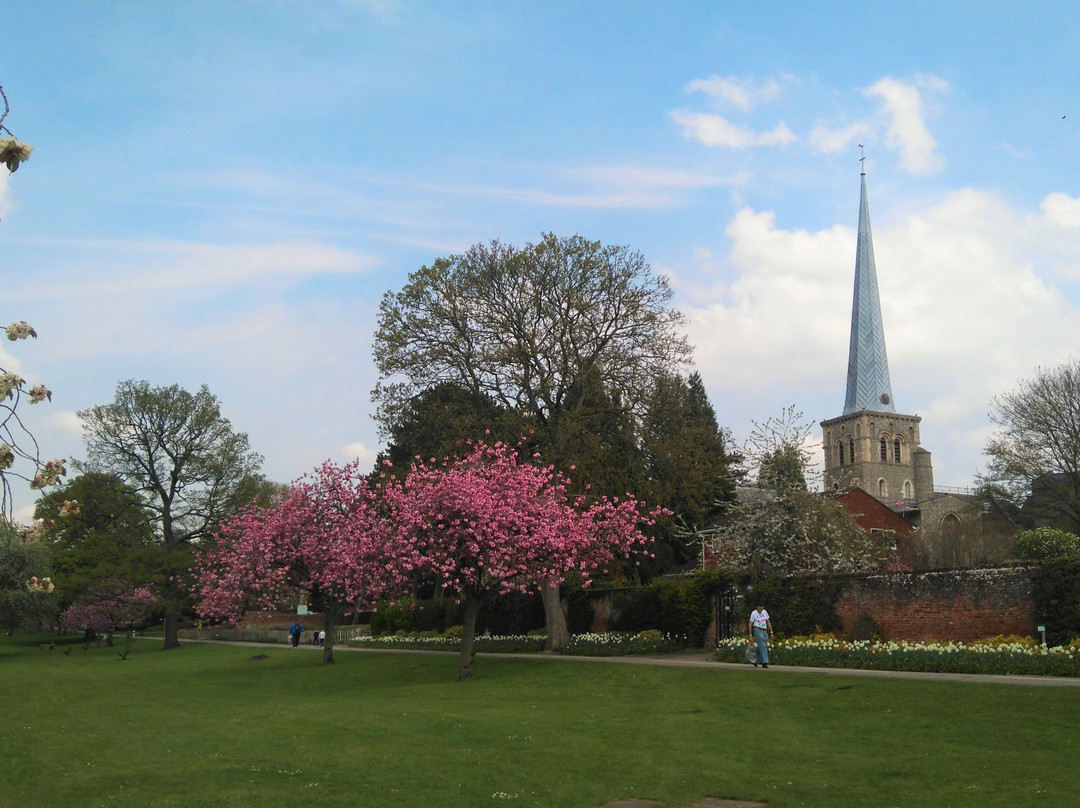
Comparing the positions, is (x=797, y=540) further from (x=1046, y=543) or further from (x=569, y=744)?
(x=569, y=744)

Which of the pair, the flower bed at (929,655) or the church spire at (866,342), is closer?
the flower bed at (929,655)

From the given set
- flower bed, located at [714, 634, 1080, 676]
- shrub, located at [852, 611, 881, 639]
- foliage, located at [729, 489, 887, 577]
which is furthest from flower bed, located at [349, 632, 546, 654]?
shrub, located at [852, 611, 881, 639]

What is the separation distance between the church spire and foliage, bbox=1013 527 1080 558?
67.7 meters

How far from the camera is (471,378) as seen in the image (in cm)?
3541

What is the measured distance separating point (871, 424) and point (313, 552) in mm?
94347

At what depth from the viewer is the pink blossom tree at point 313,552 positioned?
97.3 feet

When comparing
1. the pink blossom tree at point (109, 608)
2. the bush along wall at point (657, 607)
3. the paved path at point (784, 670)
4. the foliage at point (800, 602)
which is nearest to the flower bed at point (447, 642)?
the paved path at point (784, 670)

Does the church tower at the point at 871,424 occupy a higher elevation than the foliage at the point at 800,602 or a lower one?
higher

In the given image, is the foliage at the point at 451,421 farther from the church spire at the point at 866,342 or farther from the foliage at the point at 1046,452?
the church spire at the point at 866,342

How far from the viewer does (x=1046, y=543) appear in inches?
1505

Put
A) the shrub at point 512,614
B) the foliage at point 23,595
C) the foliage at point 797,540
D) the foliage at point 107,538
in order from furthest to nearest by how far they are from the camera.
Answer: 1. the foliage at point 107,538
2. the foliage at point 23,595
3. the shrub at point 512,614
4. the foliage at point 797,540

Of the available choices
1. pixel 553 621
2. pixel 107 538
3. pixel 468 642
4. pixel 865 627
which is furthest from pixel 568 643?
pixel 107 538

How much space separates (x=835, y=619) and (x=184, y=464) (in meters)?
38.7

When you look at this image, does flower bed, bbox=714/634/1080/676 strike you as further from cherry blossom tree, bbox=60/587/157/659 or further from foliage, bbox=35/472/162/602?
foliage, bbox=35/472/162/602
